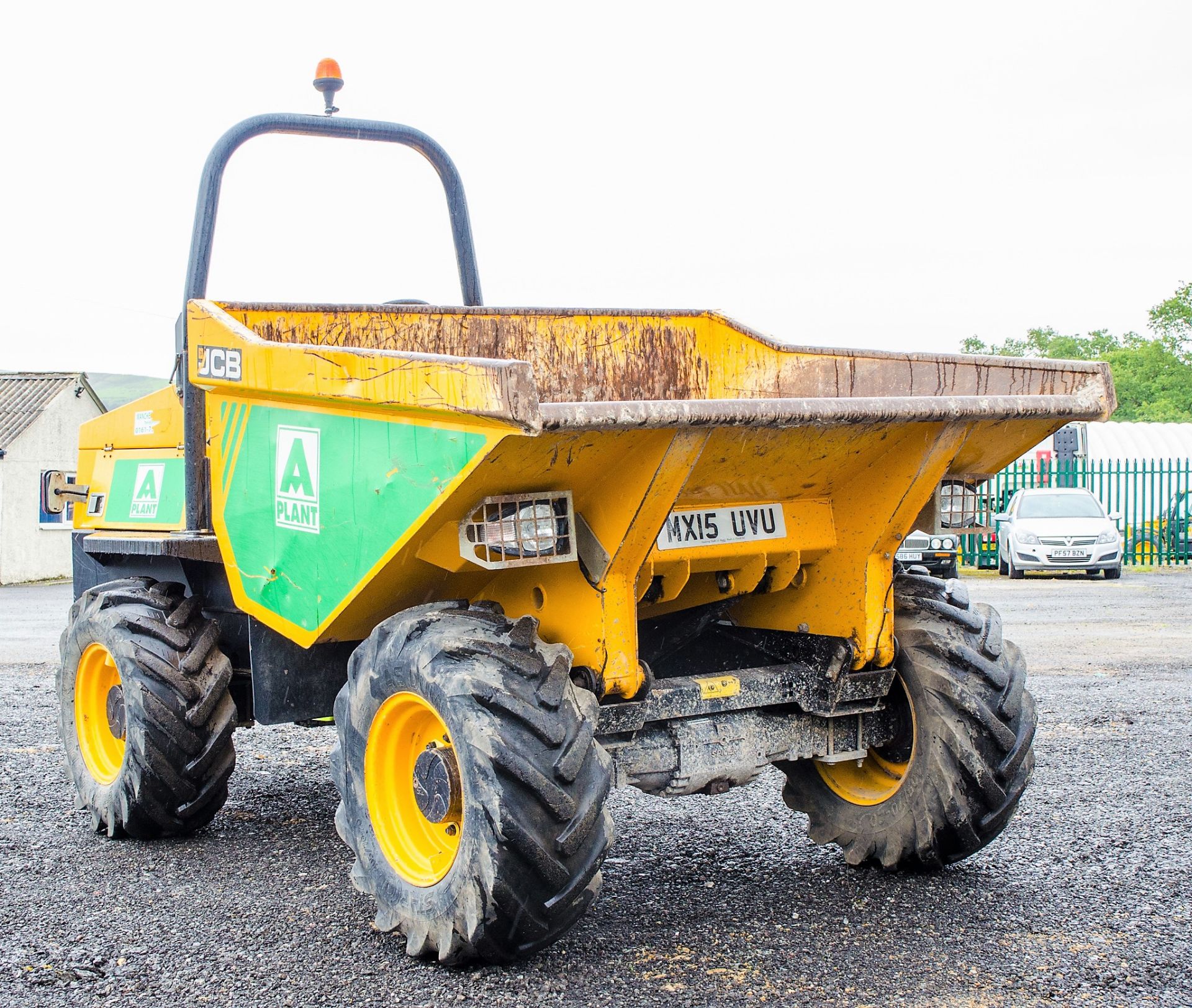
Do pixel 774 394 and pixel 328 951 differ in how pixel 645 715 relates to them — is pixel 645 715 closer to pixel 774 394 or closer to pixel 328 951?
pixel 328 951

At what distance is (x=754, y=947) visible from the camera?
12.2 ft

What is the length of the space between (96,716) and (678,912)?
2.77 metres

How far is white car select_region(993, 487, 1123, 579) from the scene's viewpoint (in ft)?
64.2

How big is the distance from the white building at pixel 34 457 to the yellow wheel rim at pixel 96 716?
22.2 m

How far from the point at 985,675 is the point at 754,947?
1.18m

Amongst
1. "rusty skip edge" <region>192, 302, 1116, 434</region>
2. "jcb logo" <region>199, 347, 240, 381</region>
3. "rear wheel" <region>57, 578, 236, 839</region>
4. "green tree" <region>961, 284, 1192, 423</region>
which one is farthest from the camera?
"green tree" <region>961, 284, 1192, 423</region>

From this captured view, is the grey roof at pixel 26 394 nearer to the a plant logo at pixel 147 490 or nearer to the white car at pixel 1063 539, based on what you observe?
the white car at pixel 1063 539

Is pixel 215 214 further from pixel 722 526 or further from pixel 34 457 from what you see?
pixel 34 457

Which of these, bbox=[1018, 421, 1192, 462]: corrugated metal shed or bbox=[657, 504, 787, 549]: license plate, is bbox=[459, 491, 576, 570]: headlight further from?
bbox=[1018, 421, 1192, 462]: corrugated metal shed

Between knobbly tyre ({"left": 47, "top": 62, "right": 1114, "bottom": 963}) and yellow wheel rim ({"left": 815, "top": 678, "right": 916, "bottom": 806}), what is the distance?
13 millimetres

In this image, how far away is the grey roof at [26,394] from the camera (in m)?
28.7

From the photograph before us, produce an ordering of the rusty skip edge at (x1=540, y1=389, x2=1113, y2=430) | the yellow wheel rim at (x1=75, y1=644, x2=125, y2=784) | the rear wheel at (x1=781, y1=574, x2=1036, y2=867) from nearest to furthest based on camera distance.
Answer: the rusty skip edge at (x1=540, y1=389, x2=1113, y2=430)
the rear wheel at (x1=781, y1=574, x2=1036, y2=867)
the yellow wheel rim at (x1=75, y1=644, x2=125, y2=784)

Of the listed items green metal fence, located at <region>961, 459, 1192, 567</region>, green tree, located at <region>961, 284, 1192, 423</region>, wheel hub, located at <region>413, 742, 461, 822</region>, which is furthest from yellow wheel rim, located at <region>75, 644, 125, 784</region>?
green tree, located at <region>961, 284, 1192, 423</region>

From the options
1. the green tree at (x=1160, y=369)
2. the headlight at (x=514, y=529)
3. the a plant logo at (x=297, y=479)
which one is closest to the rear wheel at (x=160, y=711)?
the a plant logo at (x=297, y=479)
